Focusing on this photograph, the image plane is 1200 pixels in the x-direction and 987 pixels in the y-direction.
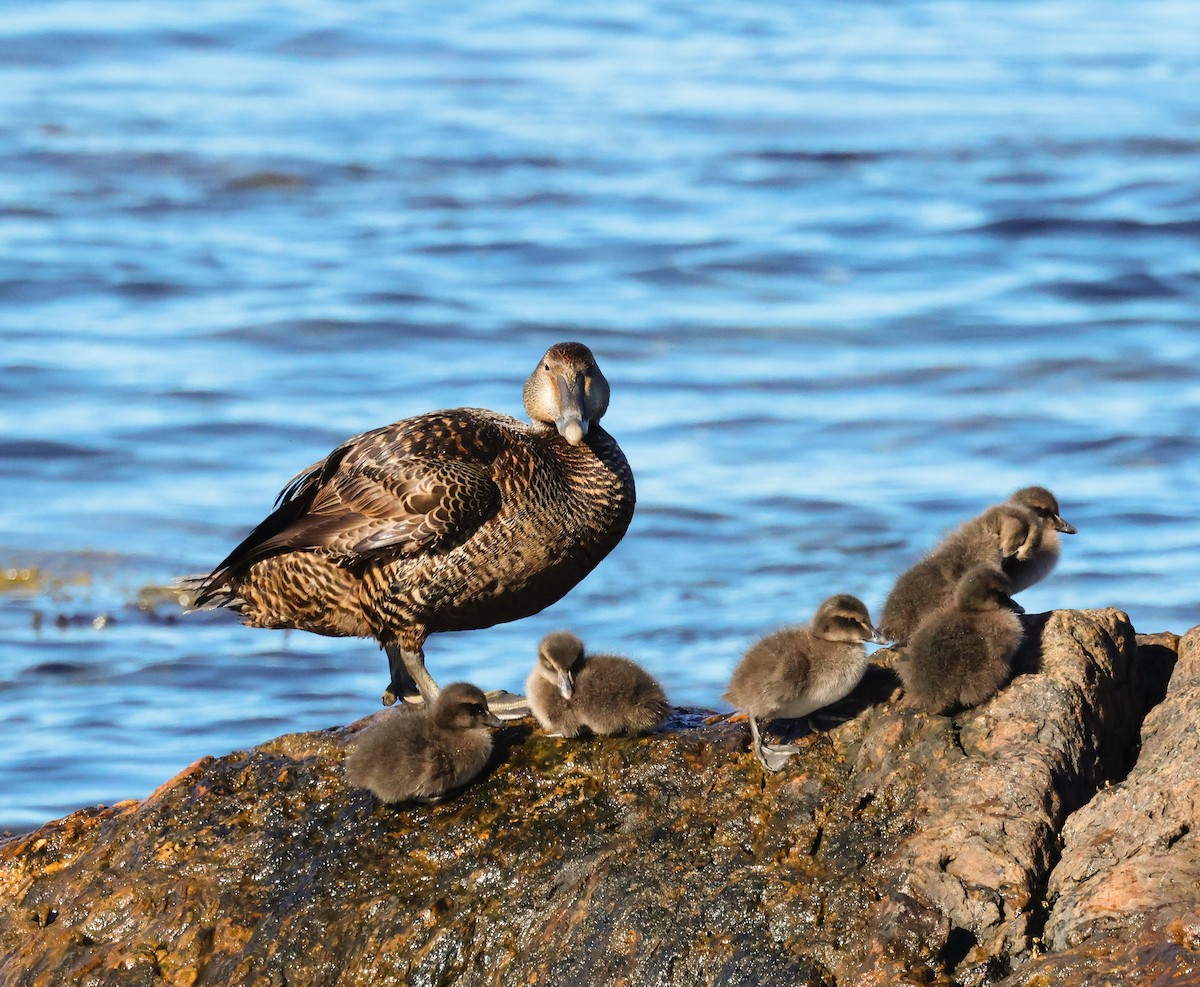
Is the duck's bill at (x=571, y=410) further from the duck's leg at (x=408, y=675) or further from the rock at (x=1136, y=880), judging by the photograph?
the rock at (x=1136, y=880)

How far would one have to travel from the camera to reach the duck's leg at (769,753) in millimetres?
4992

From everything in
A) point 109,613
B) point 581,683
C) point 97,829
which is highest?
point 581,683

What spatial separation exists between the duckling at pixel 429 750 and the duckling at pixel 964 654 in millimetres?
1182

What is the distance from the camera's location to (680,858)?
15.8 ft

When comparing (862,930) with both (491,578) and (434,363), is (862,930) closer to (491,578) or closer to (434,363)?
(491,578)

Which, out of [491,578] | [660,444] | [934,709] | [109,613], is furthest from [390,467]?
[660,444]

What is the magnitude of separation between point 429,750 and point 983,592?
1.56 m

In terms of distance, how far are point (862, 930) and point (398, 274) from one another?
14.5 meters

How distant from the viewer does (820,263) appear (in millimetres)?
18359

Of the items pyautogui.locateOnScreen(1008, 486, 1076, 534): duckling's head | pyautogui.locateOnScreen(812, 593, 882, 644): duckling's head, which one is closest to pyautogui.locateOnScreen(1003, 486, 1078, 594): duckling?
pyautogui.locateOnScreen(1008, 486, 1076, 534): duckling's head

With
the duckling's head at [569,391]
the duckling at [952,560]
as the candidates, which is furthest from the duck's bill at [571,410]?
the duckling at [952,560]

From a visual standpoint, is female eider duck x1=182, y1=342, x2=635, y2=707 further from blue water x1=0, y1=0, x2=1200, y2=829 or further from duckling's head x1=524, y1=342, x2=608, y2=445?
blue water x1=0, y1=0, x2=1200, y2=829

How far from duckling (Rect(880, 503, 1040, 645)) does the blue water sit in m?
3.59

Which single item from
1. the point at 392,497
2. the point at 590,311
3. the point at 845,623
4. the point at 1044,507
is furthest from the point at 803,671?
the point at 590,311
